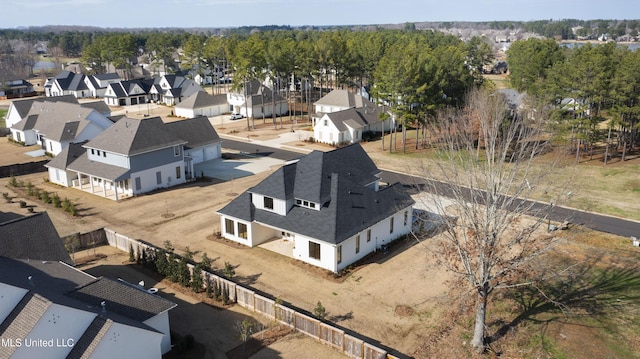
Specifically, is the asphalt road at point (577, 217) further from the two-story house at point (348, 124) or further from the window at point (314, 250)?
the two-story house at point (348, 124)

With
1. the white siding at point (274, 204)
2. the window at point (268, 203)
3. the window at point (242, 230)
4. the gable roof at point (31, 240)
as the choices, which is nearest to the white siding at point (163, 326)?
the gable roof at point (31, 240)

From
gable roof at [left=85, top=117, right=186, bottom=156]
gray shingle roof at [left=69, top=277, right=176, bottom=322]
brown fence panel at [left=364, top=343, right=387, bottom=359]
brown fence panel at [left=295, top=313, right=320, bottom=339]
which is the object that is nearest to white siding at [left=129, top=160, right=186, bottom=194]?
gable roof at [left=85, top=117, right=186, bottom=156]

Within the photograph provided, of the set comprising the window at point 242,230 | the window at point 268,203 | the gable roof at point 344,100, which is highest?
the gable roof at point 344,100

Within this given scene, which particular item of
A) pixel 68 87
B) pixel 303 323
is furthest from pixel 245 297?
pixel 68 87

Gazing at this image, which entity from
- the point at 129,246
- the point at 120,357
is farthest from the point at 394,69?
the point at 120,357

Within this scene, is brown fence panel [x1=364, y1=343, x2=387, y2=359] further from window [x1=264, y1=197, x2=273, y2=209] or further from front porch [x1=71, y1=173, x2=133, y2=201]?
front porch [x1=71, y1=173, x2=133, y2=201]
